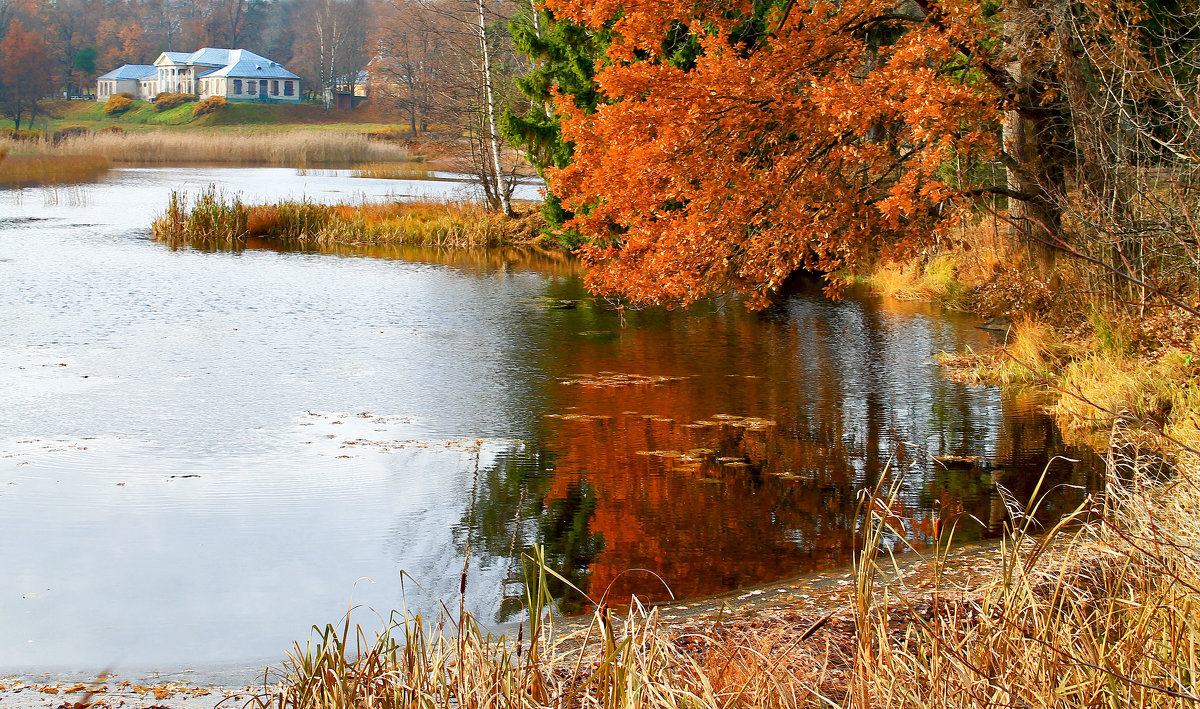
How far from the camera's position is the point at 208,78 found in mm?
93500

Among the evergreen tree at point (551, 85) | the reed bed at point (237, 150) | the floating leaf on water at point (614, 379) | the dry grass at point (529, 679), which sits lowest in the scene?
the dry grass at point (529, 679)

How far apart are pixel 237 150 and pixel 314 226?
29121mm

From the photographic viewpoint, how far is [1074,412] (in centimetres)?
1025

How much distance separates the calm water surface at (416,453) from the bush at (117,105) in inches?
2894

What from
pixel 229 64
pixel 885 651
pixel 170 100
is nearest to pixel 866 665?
pixel 885 651

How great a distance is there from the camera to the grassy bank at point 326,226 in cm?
2589

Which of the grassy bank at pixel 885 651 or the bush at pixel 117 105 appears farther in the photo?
the bush at pixel 117 105

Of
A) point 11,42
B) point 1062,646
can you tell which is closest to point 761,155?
point 1062,646

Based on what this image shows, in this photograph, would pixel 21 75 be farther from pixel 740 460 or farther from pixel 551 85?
pixel 740 460

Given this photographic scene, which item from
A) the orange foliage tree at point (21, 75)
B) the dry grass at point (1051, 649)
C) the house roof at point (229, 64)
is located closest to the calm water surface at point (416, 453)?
the dry grass at point (1051, 649)

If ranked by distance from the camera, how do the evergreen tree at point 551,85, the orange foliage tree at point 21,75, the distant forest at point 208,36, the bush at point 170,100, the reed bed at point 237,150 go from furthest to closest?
1. the bush at point 170,100
2. the distant forest at point 208,36
3. the orange foliage tree at point 21,75
4. the reed bed at point 237,150
5. the evergreen tree at point 551,85

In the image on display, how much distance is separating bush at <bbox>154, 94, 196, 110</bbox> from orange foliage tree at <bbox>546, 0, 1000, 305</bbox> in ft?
267

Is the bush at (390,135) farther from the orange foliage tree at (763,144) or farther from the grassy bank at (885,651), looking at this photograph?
the grassy bank at (885,651)

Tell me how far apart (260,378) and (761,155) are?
608cm
